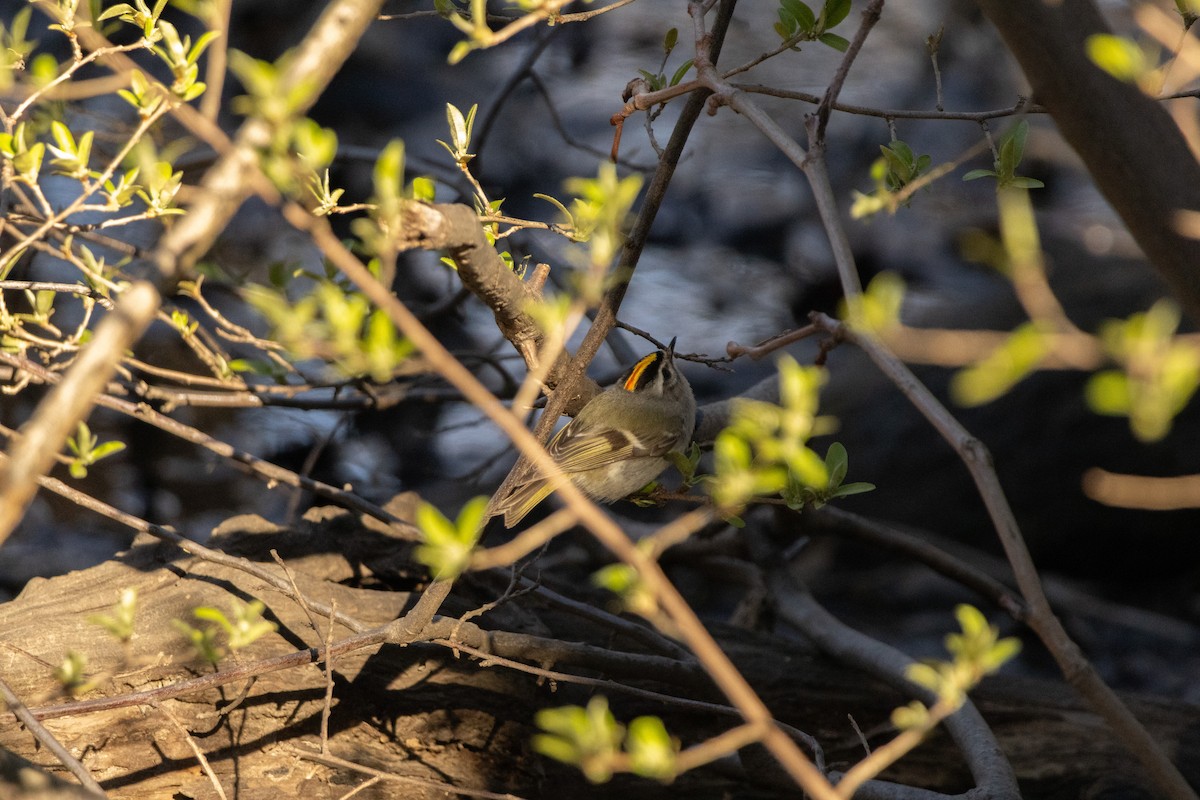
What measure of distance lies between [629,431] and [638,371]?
8.2 inches

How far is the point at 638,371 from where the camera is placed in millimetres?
3449

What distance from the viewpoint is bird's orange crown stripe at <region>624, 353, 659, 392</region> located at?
340 centimetres

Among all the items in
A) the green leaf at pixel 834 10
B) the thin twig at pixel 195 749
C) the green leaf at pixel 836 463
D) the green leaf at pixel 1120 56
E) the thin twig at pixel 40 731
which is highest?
the green leaf at pixel 834 10

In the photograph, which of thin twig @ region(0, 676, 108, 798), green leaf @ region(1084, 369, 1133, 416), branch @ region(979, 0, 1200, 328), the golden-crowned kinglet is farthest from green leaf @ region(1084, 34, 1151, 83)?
the golden-crowned kinglet

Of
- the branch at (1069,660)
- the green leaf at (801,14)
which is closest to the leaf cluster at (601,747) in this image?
the branch at (1069,660)

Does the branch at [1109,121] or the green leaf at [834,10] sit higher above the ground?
the green leaf at [834,10]

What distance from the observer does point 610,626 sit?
283 centimetres

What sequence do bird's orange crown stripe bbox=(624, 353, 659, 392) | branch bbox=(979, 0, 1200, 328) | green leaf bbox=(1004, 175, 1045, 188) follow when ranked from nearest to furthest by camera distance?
branch bbox=(979, 0, 1200, 328)
green leaf bbox=(1004, 175, 1045, 188)
bird's orange crown stripe bbox=(624, 353, 659, 392)

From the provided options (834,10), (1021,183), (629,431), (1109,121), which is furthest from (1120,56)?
(629,431)

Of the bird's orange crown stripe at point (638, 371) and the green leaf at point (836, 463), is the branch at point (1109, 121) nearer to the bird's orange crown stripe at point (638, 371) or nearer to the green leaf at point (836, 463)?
the green leaf at point (836, 463)

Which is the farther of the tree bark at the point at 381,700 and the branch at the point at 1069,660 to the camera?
the tree bark at the point at 381,700

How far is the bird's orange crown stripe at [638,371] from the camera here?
3396mm

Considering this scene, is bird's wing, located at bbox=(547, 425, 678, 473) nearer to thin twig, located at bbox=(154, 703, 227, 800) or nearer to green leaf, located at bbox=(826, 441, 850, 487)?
green leaf, located at bbox=(826, 441, 850, 487)

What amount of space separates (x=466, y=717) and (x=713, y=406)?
4.37 ft
